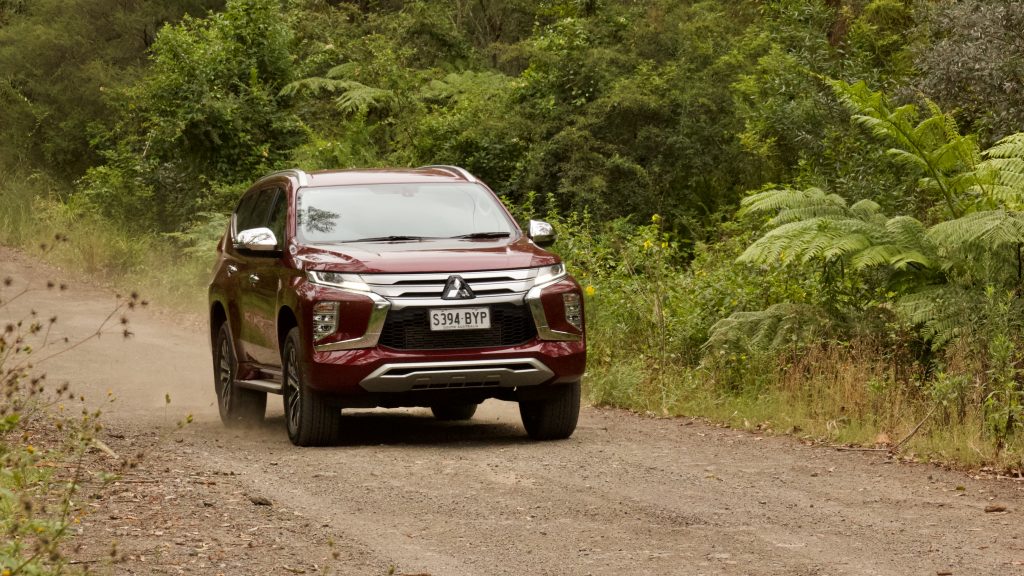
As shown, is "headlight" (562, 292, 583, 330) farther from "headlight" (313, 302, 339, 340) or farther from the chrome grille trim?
"headlight" (313, 302, 339, 340)

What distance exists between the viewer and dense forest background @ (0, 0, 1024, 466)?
35.7 ft

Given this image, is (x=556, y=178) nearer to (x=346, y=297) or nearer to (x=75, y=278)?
(x=75, y=278)

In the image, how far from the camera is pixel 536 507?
7.36 metres

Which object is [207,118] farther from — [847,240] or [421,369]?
[421,369]

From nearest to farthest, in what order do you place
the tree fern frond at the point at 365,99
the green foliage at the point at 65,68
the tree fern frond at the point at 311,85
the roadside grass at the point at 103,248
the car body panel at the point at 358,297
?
the car body panel at the point at 358,297
the roadside grass at the point at 103,248
the tree fern frond at the point at 365,99
the tree fern frond at the point at 311,85
the green foliage at the point at 65,68

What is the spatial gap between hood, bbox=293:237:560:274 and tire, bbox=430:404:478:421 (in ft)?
6.93

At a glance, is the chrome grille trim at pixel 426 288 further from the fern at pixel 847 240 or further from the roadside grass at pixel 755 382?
the fern at pixel 847 240

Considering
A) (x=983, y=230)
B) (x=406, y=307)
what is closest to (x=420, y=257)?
(x=406, y=307)

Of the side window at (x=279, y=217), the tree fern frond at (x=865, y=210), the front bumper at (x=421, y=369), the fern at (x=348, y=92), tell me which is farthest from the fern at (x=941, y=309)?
the fern at (x=348, y=92)

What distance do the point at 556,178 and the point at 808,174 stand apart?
4288mm

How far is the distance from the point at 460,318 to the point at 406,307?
35 cm

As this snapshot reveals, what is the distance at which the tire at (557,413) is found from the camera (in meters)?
9.81

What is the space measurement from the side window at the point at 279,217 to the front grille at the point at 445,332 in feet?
4.33

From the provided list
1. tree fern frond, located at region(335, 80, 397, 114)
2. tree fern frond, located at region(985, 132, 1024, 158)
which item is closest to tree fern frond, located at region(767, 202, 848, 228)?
tree fern frond, located at region(985, 132, 1024, 158)
